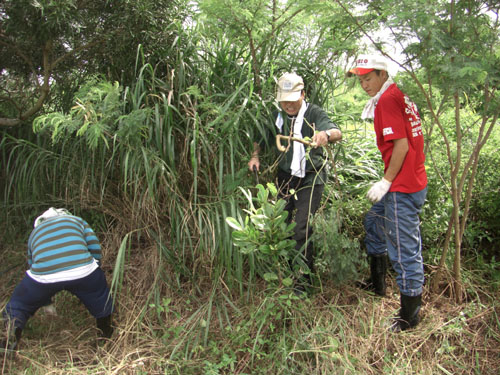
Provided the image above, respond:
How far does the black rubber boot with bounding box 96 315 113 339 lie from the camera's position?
266 centimetres

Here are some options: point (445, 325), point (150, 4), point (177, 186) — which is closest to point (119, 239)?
point (177, 186)

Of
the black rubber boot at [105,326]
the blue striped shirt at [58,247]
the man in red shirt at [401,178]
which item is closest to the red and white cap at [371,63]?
the man in red shirt at [401,178]

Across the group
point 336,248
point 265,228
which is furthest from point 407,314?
point 265,228

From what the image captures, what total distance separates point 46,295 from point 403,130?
8.20ft

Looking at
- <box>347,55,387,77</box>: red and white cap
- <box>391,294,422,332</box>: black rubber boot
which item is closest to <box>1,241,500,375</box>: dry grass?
<box>391,294,422,332</box>: black rubber boot

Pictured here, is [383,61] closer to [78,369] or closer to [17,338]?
[78,369]

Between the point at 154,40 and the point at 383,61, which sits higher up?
the point at 154,40

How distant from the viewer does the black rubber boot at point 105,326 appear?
2.66 m

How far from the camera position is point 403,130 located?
233 centimetres

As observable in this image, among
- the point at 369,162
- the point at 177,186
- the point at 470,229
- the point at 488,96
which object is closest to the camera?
the point at 488,96

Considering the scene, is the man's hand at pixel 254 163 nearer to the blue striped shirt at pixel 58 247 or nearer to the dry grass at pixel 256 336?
the dry grass at pixel 256 336

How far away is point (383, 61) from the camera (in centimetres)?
241

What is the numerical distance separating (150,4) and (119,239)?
192 centimetres

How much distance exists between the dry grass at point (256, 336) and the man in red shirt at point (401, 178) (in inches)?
9.4
